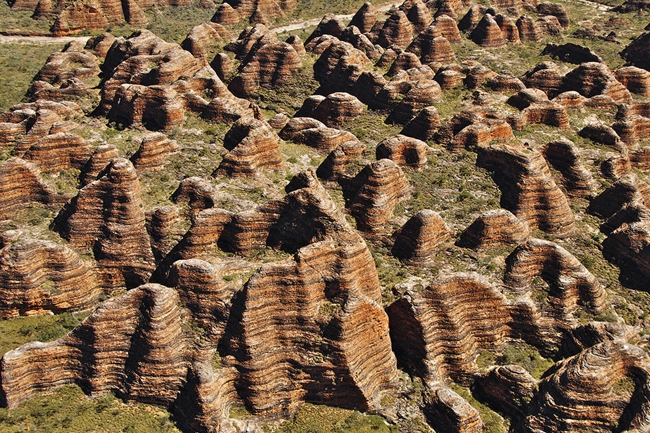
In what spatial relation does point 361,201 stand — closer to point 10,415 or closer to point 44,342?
point 44,342

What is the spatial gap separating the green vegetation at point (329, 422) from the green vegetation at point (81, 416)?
263 inches

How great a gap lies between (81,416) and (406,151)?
99.2 ft

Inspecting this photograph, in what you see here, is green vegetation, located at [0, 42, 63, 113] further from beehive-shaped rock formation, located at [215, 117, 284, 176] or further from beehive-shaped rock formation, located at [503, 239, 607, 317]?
beehive-shaped rock formation, located at [503, 239, 607, 317]

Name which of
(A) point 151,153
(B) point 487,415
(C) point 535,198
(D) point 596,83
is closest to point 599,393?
(B) point 487,415

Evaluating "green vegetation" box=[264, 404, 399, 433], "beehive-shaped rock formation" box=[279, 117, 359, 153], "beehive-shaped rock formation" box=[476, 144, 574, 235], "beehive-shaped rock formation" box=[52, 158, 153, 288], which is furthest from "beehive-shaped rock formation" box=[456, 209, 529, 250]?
"beehive-shaped rock formation" box=[52, 158, 153, 288]

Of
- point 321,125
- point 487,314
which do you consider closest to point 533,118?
point 321,125

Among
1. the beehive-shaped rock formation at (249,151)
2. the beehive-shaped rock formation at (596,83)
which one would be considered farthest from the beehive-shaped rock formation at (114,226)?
the beehive-shaped rock formation at (596,83)

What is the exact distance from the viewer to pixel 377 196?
47094mm

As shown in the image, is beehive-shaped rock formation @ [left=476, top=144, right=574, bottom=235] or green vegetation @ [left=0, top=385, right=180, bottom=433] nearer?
green vegetation @ [left=0, top=385, right=180, bottom=433]

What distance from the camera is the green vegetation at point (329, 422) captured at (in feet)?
124

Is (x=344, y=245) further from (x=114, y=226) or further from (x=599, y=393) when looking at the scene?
(x=114, y=226)

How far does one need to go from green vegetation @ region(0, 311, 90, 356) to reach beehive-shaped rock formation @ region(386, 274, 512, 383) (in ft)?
72.7

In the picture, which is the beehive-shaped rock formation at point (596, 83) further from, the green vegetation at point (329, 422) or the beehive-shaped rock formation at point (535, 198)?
the green vegetation at point (329, 422)

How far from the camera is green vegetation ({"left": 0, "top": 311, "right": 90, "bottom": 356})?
43.1m
